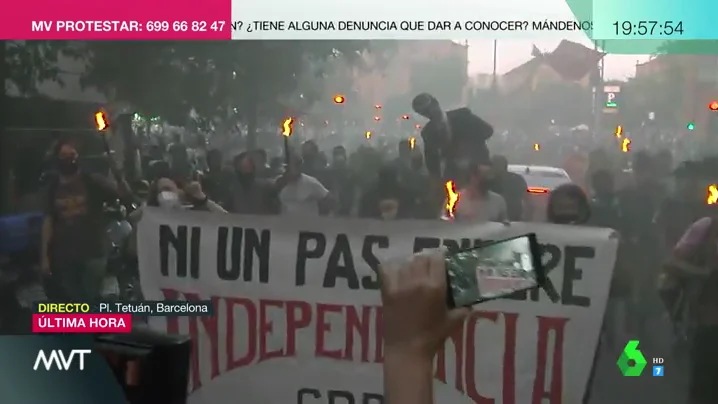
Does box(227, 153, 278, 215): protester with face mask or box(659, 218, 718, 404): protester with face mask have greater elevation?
box(227, 153, 278, 215): protester with face mask

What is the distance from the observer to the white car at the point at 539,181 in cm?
231

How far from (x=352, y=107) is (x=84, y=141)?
90 cm

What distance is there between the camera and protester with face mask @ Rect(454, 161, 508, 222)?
2326mm

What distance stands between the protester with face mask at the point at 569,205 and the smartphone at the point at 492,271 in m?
0.79

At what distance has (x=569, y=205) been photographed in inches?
91.2

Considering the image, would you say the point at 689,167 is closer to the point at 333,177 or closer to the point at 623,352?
the point at 623,352

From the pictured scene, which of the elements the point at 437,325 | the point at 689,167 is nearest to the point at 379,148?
the point at 689,167

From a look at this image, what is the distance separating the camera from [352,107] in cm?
234

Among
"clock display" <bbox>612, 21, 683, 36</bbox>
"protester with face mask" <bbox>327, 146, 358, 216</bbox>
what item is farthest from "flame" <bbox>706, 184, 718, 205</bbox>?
"protester with face mask" <bbox>327, 146, 358, 216</bbox>

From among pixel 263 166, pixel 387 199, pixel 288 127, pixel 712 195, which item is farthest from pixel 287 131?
pixel 712 195

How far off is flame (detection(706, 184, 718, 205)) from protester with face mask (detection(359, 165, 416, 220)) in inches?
36.3

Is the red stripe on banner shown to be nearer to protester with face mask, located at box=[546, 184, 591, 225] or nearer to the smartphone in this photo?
protester with face mask, located at box=[546, 184, 591, 225]

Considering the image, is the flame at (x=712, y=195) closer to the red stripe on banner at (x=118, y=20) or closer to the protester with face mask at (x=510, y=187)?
the protester with face mask at (x=510, y=187)

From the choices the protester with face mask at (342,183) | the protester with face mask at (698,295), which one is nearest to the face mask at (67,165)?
the protester with face mask at (342,183)
